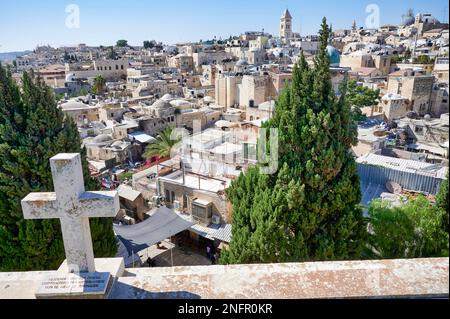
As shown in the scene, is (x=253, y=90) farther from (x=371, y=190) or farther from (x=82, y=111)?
(x=371, y=190)

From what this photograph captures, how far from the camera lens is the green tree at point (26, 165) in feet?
22.0

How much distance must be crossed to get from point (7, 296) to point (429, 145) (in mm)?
21970

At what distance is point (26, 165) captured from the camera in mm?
6762

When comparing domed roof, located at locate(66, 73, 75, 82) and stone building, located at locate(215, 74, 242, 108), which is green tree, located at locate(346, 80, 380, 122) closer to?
stone building, located at locate(215, 74, 242, 108)

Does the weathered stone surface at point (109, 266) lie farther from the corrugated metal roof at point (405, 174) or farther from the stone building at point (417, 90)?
the stone building at point (417, 90)

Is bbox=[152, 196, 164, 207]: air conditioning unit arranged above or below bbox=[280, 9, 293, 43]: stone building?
below

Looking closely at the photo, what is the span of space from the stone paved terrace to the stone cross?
461mm

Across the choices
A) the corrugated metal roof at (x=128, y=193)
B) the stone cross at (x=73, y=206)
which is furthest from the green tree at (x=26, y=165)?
the corrugated metal roof at (x=128, y=193)

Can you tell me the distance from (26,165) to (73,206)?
4431 mm

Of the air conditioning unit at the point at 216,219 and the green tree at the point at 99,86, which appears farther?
the green tree at the point at 99,86

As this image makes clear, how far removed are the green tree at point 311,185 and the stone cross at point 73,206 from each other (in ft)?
13.3

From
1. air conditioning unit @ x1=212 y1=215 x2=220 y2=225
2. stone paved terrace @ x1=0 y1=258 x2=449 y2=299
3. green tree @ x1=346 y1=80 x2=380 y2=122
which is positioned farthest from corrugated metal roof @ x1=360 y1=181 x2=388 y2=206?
green tree @ x1=346 y1=80 x2=380 y2=122

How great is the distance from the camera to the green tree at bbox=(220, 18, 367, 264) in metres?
6.63

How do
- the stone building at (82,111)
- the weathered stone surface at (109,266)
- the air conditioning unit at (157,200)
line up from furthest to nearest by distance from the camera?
the stone building at (82,111), the air conditioning unit at (157,200), the weathered stone surface at (109,266)
